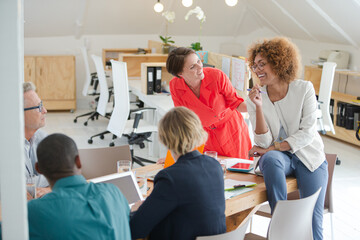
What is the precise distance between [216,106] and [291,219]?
4.16ft

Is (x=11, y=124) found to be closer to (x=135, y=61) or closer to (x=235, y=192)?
(x=235, y=192)

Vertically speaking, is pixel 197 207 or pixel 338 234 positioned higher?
pixel 197 207

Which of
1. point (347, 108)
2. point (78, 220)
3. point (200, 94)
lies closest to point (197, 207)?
point (78, 220)

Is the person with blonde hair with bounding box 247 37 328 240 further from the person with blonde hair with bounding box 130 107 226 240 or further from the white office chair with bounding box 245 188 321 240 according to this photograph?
the person with blonde hair with bounding box 130 107 226 240

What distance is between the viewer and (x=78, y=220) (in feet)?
4.79

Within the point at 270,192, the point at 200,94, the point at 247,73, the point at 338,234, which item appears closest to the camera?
the point at 270,192

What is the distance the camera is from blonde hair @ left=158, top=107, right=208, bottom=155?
5.96ft

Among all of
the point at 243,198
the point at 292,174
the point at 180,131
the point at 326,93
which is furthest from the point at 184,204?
the point at 326,93

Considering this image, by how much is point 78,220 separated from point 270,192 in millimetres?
1183

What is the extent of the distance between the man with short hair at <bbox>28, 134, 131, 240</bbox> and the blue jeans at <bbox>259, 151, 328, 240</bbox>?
1.00m

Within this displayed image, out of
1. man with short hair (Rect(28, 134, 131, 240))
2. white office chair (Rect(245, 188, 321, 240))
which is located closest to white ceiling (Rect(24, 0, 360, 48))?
white office chair (Rect(245, 188, 321, 240))

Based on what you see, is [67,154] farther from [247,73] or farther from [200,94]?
[247,73]

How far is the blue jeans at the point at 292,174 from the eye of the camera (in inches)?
92.1

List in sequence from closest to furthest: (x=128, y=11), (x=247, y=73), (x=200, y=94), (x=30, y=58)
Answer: (x=200, y=94), (x=247, y=73), (x=30, y=58), (x=128, y=11)
